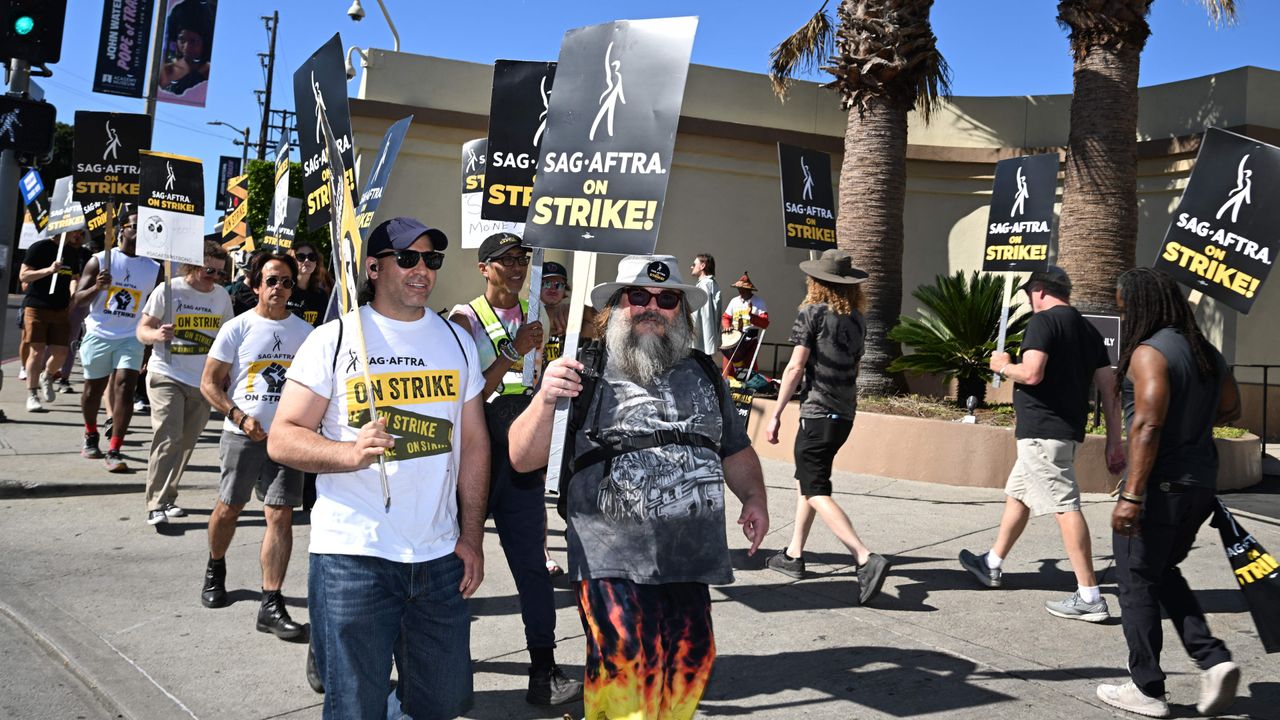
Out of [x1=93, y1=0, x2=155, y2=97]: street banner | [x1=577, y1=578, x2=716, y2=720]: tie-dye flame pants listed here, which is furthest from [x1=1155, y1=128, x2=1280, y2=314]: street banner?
[x1=93, y1=0, x2=155, y2=97]: street banner

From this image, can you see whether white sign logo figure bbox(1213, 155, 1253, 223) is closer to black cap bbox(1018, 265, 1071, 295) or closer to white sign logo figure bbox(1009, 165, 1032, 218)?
black cap bbox(1018, 265, 1071, 295)

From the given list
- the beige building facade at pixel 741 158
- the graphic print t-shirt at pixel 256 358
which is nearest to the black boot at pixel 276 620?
the graphic print t-shirt at pixel 256 358

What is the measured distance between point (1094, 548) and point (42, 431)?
984 centimetres

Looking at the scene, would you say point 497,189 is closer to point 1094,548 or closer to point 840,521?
point 840,521

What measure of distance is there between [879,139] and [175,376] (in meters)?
7.93

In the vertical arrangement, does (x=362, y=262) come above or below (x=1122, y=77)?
below

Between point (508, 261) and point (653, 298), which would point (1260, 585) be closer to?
point (653, 298)

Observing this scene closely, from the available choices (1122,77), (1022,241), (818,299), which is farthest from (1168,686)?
(1122,77)

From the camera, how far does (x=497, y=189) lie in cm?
593

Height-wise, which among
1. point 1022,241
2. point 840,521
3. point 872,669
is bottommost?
point 872,669

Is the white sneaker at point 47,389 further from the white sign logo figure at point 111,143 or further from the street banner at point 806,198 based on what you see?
the street banner at point 806,198

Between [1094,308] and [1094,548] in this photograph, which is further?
[1094,308]

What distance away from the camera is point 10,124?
920cm

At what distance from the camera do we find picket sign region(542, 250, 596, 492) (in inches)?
133
